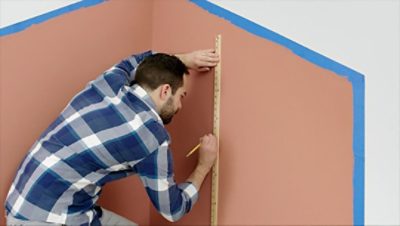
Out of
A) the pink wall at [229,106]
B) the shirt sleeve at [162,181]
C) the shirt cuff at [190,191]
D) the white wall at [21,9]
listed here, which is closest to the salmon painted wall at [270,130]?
the pink wall at [229,106]

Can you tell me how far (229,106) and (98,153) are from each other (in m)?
0.49

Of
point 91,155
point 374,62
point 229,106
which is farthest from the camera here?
point 229,106

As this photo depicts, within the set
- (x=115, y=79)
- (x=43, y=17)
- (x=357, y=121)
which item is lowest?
(x=357, y=121)

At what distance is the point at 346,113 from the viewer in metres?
1.37

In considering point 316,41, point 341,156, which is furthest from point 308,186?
point 316,41

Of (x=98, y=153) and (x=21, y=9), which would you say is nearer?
(x=98, y=153)

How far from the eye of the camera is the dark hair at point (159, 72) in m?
1.49

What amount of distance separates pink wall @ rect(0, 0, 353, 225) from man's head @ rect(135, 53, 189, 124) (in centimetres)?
21

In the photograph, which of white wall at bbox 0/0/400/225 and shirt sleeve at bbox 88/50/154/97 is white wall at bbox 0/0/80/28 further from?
white wall at bbox 0/0/400/225

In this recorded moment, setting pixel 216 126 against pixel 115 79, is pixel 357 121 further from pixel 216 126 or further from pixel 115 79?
pixel 115 79

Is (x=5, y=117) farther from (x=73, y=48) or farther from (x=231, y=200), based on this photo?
(x=231, y=200)

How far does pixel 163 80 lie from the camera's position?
150 cm

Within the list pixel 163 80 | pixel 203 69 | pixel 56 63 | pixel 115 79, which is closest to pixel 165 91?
pixel 163 80

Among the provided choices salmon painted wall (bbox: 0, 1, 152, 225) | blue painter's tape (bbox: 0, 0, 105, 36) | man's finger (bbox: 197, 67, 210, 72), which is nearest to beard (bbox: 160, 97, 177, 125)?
man's finger (bbox: 197, 67, 210, 72)
